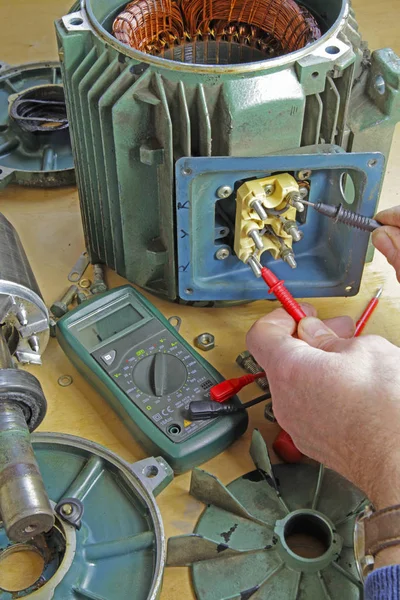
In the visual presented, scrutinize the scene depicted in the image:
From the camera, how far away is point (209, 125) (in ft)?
3.58

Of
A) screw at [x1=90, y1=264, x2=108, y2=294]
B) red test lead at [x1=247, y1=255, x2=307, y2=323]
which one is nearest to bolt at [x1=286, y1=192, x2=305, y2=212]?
red test lead at [x1=247, y1=255, x2=307, y2=323]

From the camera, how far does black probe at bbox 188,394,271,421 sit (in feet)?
3.80

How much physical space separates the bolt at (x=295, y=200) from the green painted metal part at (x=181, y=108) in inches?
2.7

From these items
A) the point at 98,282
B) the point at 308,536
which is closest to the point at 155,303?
the point at 98,282

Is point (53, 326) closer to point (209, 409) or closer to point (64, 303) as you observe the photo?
point (64, 303)

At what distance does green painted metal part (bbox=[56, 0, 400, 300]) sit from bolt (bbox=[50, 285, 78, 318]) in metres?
0.16

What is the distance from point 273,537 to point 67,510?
0.98 feet

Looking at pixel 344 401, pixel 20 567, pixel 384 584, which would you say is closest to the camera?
pixel 384 584

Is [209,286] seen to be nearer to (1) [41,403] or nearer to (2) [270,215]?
(2) [270,215]

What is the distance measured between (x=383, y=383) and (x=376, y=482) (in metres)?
0.12

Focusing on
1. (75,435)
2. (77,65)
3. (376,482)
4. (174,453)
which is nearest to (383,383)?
(376,482)

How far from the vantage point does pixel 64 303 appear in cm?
137

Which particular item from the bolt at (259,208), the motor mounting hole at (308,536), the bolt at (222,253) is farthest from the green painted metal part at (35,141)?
the motor mounting hole at (308,536)

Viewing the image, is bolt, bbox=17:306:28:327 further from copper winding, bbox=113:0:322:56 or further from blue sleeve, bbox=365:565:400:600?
blue sleeve, bbox=365:565:400:600
